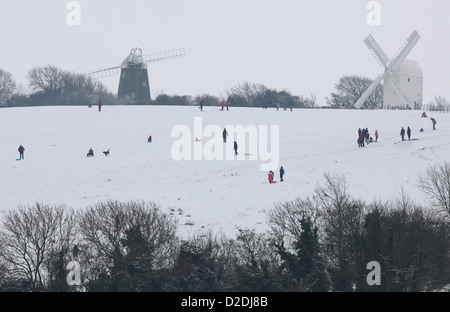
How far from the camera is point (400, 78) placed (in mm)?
75750

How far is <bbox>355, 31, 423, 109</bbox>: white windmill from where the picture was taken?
247 ft

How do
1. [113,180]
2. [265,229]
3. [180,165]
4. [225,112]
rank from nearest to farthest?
[265,229]
[113,180]
[180,165]
[225,112]

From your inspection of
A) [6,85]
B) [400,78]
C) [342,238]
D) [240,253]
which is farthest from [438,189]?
[6,85]

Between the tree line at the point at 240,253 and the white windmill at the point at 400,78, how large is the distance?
4401 cm

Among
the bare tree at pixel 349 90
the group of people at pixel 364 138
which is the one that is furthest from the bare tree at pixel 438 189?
the bare tree at pixel 349 90

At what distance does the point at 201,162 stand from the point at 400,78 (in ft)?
113

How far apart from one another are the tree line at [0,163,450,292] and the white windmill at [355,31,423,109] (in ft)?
144

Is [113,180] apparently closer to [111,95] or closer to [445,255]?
[445,255]

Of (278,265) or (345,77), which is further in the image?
(345,77)

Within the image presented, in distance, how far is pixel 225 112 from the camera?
213ft

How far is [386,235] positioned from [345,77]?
95.2 meters

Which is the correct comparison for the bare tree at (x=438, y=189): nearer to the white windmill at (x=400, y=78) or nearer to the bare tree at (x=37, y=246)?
the bare tree at (x=37, y=246)
